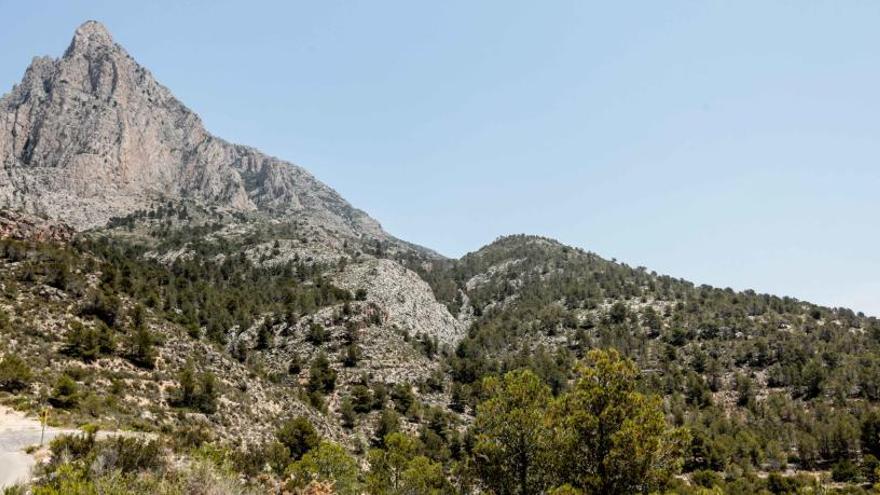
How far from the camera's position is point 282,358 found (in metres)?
70.9

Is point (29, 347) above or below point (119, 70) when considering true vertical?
below

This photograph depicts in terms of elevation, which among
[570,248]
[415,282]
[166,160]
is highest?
[166,160]

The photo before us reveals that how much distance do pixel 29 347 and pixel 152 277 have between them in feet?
163

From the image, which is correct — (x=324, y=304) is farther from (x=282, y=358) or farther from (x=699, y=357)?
(x=699, y=357)

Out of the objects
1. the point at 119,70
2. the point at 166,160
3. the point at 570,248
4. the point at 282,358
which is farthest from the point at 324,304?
the point at 119,70

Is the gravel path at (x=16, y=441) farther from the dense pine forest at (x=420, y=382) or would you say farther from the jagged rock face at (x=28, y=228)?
the jagged rock face at (x=28, y=228)

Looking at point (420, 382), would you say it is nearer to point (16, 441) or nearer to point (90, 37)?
point (16, 441)

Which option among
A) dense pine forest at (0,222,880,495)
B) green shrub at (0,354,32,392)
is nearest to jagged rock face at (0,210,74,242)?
dense pine forest at (0,222,880,495)

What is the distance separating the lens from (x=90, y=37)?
189m

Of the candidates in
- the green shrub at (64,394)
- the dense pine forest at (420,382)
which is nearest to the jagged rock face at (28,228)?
the dense pine forest at (420,382)

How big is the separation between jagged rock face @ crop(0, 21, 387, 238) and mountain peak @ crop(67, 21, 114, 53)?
330 mm

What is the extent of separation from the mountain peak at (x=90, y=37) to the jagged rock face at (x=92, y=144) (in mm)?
330

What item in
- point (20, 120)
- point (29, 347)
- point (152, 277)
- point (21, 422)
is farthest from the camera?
point (20, 120)

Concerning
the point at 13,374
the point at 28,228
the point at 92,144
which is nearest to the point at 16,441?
the point at 13,374
